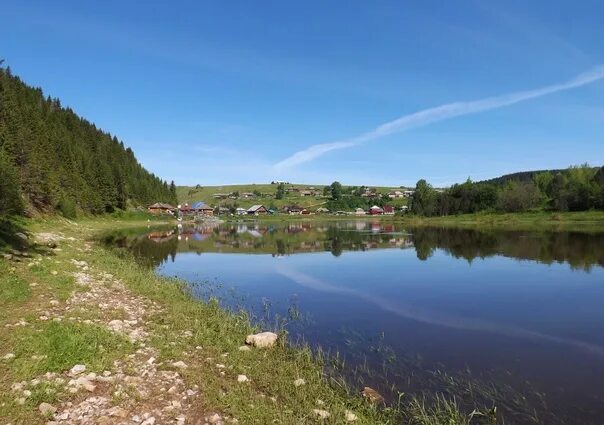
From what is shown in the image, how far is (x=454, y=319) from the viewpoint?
23781mm

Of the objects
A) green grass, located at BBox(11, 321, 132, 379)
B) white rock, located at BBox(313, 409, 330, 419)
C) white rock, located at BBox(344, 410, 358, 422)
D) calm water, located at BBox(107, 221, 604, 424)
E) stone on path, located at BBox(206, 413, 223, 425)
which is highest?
green grass, located at BBox(11, 321, 132, 379)

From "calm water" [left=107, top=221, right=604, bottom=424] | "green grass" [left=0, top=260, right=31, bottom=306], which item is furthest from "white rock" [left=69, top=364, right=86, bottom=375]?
"calm water" [left=107, top=221, right=604, bottom=424]

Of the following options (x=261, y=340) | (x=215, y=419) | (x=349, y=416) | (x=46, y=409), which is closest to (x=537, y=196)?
(x=261, y=340)

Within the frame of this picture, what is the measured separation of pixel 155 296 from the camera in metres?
24.3

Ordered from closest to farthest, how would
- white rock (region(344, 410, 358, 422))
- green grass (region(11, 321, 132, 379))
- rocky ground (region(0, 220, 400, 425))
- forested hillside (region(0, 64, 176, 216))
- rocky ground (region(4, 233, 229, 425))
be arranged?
rocky ground (region(4, 233, 229, 425)) → rocky ground (region(0, 220, 400, 425)) → white rock (region(344, 410, 358, 422)) → green grass (region(11, 321, 132, 379)) → forested hillside (region(0, 64, 176, 216))

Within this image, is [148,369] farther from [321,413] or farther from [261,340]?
[321,413]

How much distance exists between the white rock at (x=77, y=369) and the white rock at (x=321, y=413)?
663 centimetres

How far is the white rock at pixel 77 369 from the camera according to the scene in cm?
1209

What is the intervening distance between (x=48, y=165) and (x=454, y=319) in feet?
311

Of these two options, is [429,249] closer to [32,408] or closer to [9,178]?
[9,178]

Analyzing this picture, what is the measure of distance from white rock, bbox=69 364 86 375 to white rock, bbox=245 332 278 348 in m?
6.25

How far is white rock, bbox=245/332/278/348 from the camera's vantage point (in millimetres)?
16812

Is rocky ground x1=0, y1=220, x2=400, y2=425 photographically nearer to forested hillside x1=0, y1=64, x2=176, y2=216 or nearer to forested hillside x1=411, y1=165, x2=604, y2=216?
forested hillside x1=0, y1=64, x2=176, y2=216

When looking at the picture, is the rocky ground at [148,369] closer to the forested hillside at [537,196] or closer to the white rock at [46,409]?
the white rock at [46,409]
